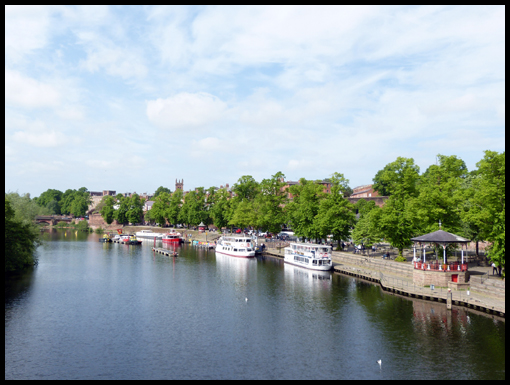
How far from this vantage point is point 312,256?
91.1m

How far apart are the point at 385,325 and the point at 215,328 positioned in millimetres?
19725

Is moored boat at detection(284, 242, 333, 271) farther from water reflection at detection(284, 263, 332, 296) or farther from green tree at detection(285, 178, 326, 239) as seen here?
green tree at detection(285, 178, 326, 239)

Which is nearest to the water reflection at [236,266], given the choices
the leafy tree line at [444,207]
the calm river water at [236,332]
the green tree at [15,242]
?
the calm river water at [236,332]

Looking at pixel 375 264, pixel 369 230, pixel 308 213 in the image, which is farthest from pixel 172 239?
pixel 375 264

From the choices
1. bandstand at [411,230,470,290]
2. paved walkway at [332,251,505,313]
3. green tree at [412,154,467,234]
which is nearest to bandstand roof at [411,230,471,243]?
bandstand at [411,230,470,290]

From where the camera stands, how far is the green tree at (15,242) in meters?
73.0

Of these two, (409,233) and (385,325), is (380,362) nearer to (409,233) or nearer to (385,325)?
(385,325)

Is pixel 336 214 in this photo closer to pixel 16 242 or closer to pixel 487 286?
A: pixel 487 286

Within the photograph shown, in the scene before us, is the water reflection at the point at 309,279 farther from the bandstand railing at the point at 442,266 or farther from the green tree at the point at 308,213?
the bandstand railing at the point at 442,266

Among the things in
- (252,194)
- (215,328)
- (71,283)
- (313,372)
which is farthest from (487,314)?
(252,194)

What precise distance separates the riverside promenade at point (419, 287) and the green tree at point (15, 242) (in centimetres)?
6223

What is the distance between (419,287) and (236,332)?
104 ft

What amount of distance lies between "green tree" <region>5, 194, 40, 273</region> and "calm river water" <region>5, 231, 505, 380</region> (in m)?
4.46

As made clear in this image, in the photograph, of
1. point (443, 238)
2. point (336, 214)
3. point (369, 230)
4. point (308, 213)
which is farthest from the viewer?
point (308, 213)
